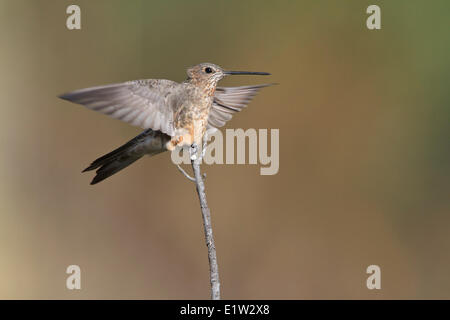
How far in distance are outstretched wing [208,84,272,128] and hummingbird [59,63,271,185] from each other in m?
0.21

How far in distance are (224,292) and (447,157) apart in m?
2.18

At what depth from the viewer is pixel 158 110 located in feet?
7.34

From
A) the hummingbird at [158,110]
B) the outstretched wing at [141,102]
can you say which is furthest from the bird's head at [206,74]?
the outstretched wing at [141,102]

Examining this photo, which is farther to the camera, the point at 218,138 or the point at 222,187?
the point at 222,187

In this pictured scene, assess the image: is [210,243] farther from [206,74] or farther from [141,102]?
[206,74]

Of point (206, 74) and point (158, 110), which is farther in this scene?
point (206, 74)

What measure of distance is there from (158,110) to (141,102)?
9cm

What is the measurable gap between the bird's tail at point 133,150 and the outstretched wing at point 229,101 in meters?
0.39

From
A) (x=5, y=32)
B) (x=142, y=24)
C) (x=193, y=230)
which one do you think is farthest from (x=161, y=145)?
(x=5, y=32)

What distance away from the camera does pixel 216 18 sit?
4.45 meters

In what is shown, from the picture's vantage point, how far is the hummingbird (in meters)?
2.12

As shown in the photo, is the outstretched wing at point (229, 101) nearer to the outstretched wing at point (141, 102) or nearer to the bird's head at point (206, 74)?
the bird's head at point (206, 74)

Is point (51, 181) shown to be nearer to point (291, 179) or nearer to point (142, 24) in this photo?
point (142, 24)

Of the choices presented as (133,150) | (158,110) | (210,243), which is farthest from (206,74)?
(210,243)
